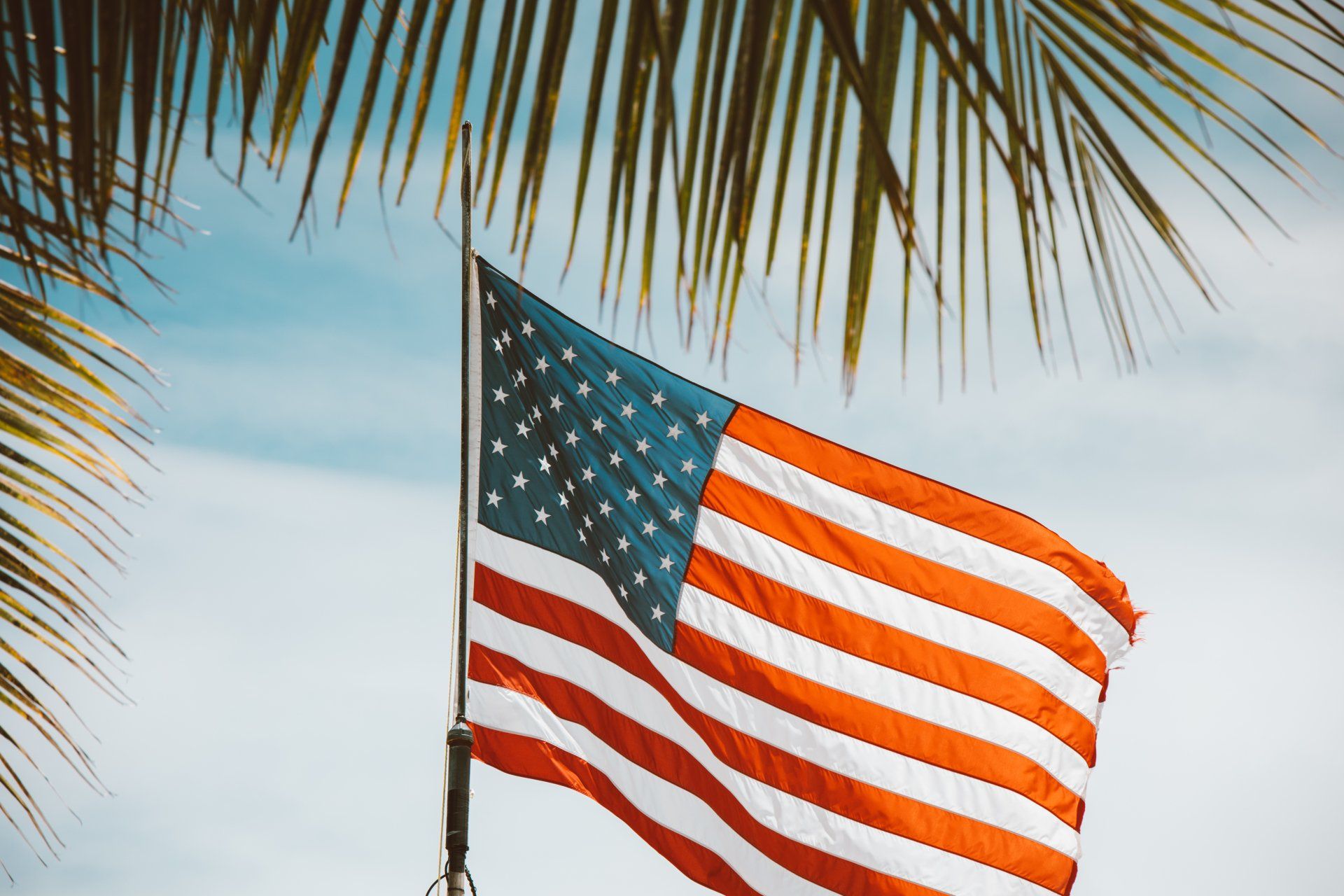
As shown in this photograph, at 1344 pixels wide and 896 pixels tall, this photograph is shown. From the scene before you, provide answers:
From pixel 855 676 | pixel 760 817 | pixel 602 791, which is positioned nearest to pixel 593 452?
pixel 602 791

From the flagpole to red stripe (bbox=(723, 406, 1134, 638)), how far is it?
5.79 feet

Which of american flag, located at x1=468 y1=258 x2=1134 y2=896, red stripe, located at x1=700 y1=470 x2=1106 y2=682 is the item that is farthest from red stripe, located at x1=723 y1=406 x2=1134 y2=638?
red stripe, located at x1=700 y1=470 x2=1106 y2=682

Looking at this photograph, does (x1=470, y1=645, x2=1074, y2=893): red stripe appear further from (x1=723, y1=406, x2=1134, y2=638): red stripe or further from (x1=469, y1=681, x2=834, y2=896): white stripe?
(x1=723, y1=406, x2=1134, y2=638): red stripe

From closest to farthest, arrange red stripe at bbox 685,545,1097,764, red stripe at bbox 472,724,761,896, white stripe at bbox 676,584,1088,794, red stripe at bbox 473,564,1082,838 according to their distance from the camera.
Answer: red stripe at bbox 472,724,761,896 → red stripe at bbox 473,564,1082,838 → white stripe at bbox 676,584,1088,794 → red stripe at bbox 685,545,1097,764

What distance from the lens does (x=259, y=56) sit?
55.8 inches

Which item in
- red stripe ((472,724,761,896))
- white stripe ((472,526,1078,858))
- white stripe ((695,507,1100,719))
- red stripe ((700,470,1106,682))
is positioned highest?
red stripe ((700,470,1106,682))

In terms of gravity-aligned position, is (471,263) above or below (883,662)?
above

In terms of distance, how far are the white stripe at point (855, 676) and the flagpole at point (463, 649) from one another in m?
1.33

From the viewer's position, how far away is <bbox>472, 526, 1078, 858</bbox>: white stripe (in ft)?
21.4

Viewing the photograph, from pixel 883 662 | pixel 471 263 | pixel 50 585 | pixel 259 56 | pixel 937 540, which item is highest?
pixel 471 263

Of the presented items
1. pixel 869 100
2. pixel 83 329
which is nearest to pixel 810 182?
pixel 869 100

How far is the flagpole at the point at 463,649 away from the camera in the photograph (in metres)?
4.97

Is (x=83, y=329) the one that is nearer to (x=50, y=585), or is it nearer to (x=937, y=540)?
(x=50, y=585)

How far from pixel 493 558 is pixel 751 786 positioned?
6.22 feet
